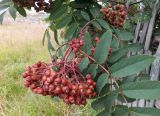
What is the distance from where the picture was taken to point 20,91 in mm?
3666

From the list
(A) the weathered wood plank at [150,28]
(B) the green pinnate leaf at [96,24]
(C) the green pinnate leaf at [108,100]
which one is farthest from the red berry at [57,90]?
(A) the weathered wood plank at [150,28]

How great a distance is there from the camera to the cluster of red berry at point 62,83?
0.73 meters

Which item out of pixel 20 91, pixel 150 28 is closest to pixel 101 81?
pixel 150 28

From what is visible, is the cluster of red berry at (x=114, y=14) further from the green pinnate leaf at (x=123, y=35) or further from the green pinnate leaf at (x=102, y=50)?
the green pinnate leaf at (x=102, y=50)

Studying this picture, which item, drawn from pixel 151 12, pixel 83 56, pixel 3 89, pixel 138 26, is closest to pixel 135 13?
pixel 151 12

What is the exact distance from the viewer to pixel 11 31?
289 inches

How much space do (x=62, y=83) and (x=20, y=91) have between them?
2.99 m

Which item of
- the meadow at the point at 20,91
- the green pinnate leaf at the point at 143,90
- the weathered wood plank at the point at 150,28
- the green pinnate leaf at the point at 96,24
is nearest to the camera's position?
the green pinnate leaf at the point at 143,90

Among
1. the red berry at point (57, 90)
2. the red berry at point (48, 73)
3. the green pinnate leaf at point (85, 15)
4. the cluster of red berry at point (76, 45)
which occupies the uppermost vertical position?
the green pinnate leaf at point (85, 15)

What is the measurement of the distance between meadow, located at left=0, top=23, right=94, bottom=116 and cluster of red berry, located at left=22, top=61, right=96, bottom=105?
69 centimetres

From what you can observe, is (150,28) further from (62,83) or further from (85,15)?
(62,83)

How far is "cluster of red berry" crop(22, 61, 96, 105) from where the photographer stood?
2.40 feet

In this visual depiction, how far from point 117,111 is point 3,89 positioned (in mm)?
2964

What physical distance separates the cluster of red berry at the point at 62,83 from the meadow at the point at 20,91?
0.69m
